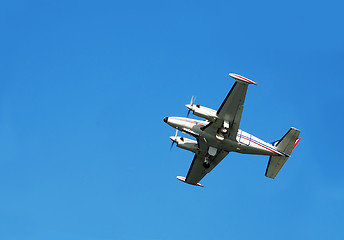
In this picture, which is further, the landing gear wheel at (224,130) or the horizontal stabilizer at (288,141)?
the horizontal stabilizer at (288,141)

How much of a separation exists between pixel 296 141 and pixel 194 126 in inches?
510

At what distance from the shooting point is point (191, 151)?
58250 millimetres

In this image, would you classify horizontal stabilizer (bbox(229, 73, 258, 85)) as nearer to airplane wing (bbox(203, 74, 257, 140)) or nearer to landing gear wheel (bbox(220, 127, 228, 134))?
airplane wing (bbox(203, 74, 257, 140))

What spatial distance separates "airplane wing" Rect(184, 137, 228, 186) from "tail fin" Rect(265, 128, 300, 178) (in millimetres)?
5819

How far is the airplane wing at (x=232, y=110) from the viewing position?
4788cm

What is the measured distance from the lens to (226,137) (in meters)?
53.0

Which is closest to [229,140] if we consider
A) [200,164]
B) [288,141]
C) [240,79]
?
[288,141]

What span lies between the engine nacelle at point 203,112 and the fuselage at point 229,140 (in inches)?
113

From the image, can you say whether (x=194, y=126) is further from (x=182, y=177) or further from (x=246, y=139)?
(x=182, y=177)

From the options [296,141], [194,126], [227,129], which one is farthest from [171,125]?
[296,141]

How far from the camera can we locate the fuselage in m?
53.4

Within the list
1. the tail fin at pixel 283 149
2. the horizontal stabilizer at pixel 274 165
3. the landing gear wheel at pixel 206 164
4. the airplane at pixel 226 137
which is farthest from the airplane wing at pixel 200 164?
the tail fin at pixel 283 149

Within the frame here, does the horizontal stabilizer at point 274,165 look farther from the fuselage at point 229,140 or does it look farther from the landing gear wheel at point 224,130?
the landing gear wheel at point 224,130

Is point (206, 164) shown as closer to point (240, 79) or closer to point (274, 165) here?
point (274, 165)
